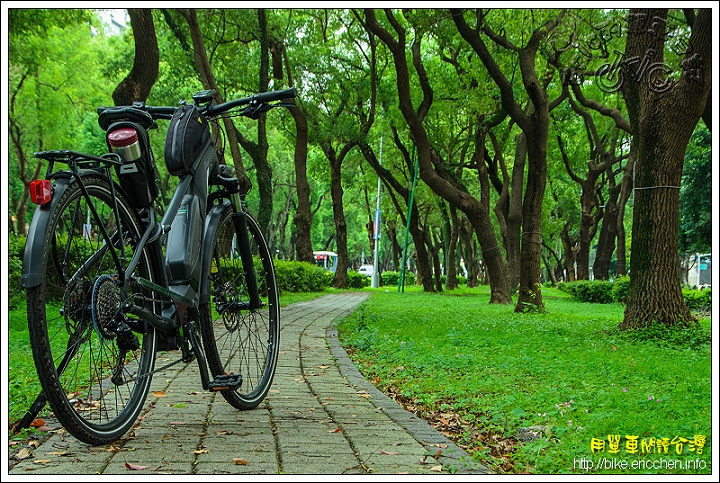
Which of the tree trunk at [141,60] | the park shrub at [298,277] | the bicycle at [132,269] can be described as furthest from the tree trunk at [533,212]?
the bicycle at [132,269]

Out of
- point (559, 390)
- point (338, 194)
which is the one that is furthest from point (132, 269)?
point (338, 194)

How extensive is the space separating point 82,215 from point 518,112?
11.5m

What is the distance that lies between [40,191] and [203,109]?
47.9 inches

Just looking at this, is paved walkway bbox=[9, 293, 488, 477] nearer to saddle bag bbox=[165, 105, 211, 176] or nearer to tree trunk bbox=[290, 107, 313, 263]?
saddle bag bbox=[165, 105, 211, 176]

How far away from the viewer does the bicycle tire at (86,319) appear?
2.68 m

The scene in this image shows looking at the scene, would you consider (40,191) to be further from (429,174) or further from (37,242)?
(429,174)

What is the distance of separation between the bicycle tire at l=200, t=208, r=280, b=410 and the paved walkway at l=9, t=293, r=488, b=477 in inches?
6.2

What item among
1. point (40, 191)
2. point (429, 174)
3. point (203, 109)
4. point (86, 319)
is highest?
point (429, 174)

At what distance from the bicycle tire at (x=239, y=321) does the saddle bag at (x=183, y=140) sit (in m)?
0.46

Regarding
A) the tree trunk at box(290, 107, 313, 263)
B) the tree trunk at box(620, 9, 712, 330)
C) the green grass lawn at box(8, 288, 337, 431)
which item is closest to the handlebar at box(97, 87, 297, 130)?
the green grass lawn at box(8, 288, 337, 431)

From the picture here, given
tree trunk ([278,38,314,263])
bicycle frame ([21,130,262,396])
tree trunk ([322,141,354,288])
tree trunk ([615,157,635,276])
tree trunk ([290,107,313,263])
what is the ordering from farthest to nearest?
tree trunk ([322,141,354,288])
tree trunk ([615,157,635,276])
tree trunk ([290,107,313,263])
tree trunk ([278,38,314,263])
bicycle frame ([21,130,262,396])

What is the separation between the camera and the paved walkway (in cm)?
285

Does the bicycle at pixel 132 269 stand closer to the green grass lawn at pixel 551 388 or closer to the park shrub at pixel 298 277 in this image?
the green grass lawn at pixel 551 388

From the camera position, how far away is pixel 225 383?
12.1ft
